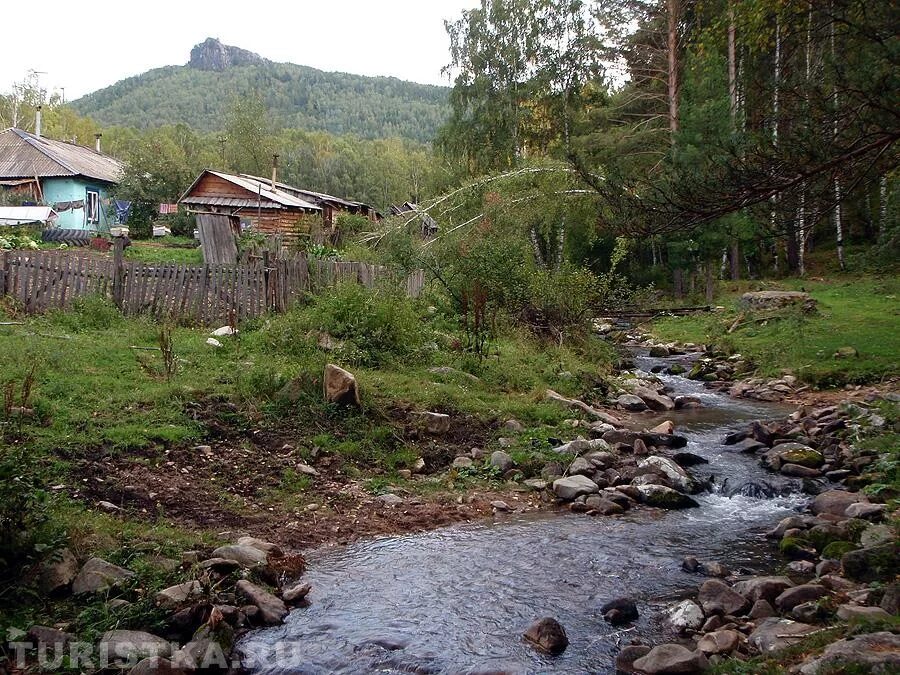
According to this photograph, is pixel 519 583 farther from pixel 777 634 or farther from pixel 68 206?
pixel 68 206

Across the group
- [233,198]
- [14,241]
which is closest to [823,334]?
[14,241]

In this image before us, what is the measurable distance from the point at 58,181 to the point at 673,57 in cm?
2777

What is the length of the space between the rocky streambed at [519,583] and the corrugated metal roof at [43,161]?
32.8 metres

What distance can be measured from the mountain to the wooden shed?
300 feet

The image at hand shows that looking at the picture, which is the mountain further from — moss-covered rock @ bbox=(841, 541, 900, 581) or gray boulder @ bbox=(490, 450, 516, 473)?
moss-covered rock @ bbox=(841, 541, 900, 581)

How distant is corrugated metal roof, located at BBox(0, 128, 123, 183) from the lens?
33.5 m

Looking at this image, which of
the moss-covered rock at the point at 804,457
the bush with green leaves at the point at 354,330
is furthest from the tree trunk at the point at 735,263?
the moss-covered rock at the point at 804,457

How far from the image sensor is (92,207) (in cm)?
3534

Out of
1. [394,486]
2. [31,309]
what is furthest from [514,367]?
[31,309]

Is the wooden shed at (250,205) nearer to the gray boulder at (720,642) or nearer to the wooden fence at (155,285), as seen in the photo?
the wooden fence at (155,285)

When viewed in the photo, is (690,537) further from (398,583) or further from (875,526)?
(398,583)

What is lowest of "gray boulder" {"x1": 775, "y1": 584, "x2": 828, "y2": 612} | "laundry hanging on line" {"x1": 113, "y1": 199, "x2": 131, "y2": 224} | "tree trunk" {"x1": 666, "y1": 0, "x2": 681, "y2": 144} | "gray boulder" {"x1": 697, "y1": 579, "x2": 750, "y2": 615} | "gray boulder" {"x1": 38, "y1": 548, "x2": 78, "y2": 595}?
"gray boulder" {"x1": 697, "y1": 579, "x2": 750, "y2": 615}

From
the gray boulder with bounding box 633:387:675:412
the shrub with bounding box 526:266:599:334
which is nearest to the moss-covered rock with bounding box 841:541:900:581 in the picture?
the gray boulder with bounding box 633:387:675:412

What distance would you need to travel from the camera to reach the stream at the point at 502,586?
486cm
